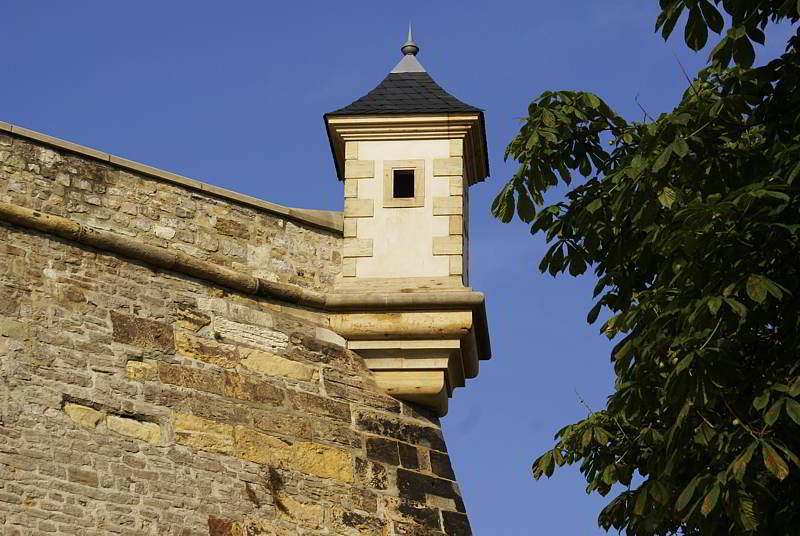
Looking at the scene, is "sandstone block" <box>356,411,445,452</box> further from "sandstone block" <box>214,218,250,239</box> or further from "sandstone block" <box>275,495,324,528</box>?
"sandstone block" <box>214,218,250,239</box>

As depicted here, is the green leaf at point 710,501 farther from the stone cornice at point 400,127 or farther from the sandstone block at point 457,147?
the stone cornice at point 400,127

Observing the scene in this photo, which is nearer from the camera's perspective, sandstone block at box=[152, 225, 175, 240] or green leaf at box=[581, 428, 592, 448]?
green leaf at box=[581, 428, 592, 448]

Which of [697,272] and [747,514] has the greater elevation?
[697,272]

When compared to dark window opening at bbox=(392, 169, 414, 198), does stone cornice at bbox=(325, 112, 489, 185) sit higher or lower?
higher

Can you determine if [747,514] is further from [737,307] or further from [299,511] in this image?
[299,511]

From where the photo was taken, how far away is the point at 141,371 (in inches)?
366

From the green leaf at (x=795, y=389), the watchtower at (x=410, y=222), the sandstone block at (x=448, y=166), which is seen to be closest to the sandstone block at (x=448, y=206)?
the watchtower at (x=410, y=222)

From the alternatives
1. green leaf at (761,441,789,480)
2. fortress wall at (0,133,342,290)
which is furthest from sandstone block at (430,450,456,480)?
green leaf at (761,441,789,480)

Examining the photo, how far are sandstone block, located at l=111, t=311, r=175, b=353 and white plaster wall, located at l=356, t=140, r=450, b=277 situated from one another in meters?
1.52

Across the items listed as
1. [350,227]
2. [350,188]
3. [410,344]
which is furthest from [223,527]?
[350,188]

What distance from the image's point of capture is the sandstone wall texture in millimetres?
8750

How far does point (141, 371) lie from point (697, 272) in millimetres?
3963

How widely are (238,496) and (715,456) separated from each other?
3551 mm

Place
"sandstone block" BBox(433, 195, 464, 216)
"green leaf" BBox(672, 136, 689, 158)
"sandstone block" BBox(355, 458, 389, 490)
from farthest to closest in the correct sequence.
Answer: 1. "sandstone block" BBox(433, 195, 464, 216)
2. "sandstone block" BBox(355, 458, 389, 490)
3. "green leaf" BBox(672, 136, 689, 158)
